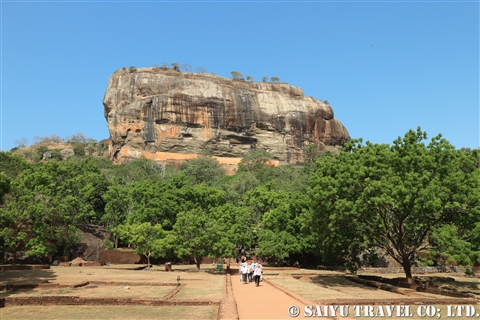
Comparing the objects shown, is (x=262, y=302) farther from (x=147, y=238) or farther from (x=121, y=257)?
(x=121, y=257)

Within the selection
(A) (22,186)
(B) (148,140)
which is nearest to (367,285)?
(A) (22,186)

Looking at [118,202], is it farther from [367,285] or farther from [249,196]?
[367,285]

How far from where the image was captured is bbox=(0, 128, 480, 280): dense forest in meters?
17.1

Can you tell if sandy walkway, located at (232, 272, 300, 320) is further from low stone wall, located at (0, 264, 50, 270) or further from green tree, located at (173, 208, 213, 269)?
low stone wall, located at (0, 264, 50, 270)

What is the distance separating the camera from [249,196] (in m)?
37.6

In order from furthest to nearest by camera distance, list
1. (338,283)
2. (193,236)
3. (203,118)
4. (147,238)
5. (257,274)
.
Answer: (203,118) < (147,238) < (193,236) < (338,283) < (257,274)

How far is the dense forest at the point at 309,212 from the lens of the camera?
17.1 m

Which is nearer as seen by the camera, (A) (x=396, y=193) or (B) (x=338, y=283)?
(A) (x=396, y=193)

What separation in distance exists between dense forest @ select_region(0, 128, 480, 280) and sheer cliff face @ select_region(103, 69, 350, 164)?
103ft

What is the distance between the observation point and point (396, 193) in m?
16.8

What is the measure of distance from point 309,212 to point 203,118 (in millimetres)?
57688

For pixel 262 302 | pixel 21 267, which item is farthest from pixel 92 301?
pixel 21 267

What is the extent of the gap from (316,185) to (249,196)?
61.2ft

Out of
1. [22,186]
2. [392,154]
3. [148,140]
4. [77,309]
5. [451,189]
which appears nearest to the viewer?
[77,309]
